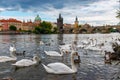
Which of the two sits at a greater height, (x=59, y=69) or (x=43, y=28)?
(x=43, y=28)

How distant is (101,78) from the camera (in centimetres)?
1577

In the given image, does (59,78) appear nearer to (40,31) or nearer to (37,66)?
(37,66)

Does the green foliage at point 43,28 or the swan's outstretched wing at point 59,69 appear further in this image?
the green foliage at point 43,28

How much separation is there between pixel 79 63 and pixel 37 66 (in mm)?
3275

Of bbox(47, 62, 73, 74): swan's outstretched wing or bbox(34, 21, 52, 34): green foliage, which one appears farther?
bbox(34, 21, 52, 34): green foliage

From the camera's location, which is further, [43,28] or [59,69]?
[43,28]

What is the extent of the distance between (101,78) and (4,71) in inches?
235

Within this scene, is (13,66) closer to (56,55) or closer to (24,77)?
(24,77)

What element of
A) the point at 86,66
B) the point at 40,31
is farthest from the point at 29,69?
the point at 40,31

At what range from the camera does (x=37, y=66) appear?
2008cm

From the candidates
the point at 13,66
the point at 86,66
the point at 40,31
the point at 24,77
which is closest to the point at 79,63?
the point at 86,66

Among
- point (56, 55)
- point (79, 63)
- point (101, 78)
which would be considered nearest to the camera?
point (101, 78)

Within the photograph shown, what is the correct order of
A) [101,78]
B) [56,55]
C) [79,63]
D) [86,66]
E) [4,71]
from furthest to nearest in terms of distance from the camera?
[56,55]
[79,63]
[86,66]
[4,71]
[101,78]

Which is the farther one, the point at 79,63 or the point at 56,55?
the point at 56,55
